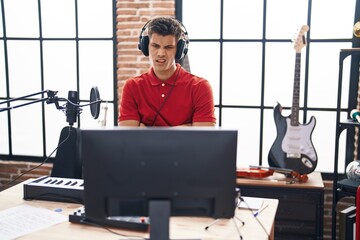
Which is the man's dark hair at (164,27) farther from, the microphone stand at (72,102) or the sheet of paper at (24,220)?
the sheet of paper at (24,220)

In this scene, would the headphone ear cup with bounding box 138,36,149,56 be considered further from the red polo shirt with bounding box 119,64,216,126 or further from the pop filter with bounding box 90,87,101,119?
the pop filter with bounding box 90,87,101,119

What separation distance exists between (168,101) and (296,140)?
110 cm

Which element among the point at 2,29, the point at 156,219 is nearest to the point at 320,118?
the point at 156,219

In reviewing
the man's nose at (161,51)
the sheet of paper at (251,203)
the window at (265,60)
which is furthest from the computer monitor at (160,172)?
the window at (265,60)

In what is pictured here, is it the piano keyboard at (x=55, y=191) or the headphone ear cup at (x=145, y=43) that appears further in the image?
the headphone ear cup at (x=145, y=43)

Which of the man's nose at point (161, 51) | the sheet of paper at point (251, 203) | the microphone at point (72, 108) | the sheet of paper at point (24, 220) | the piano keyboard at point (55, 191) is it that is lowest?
the sheet of paper at point (24, 220)

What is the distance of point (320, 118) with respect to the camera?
3.31 m

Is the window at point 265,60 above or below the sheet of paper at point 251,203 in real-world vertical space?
above

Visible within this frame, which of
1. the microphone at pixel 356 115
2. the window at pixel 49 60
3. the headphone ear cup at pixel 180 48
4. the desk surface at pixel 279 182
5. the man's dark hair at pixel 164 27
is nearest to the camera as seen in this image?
the man's dark hair at pixel 164 27

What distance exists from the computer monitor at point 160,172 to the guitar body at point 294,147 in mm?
1747

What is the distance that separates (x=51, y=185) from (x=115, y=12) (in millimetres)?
2045

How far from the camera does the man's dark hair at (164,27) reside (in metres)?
2.14

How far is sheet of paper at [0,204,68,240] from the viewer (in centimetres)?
152

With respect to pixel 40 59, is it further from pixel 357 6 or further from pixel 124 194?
pixel 124 194
